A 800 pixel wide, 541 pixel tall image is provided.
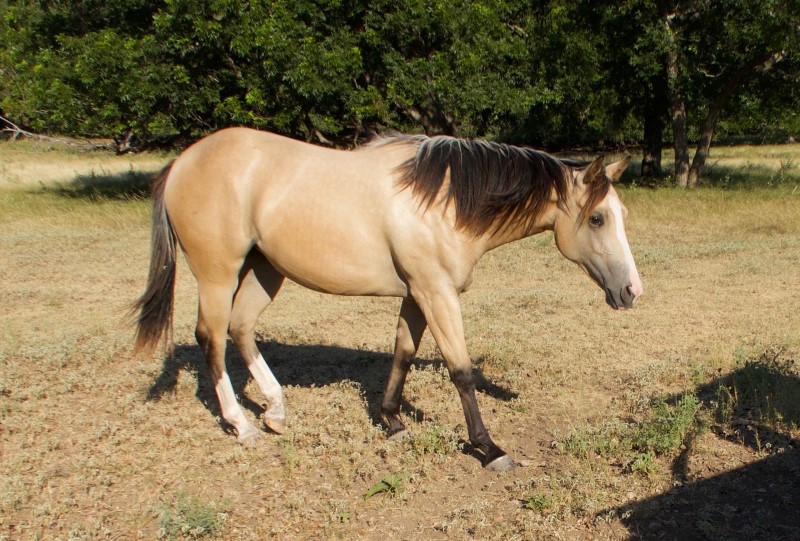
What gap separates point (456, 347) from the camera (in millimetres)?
4281

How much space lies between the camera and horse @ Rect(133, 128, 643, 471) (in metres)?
4.22

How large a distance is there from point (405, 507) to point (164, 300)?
2230 mm

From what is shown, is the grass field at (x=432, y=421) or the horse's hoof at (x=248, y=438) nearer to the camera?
the grass field at (x=432, y=421)

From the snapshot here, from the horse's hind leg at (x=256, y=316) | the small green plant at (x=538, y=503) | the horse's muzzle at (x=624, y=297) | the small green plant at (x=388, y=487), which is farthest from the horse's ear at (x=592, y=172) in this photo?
the horse's hind leg at (x=256, y=316)

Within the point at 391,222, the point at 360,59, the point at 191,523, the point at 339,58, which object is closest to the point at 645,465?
the point at 391,222

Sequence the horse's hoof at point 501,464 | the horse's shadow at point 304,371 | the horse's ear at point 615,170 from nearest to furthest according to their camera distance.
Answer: the horse's ear at point 615,170
the horse's hoof at point 501,464
the horse's shadow at point 304,371

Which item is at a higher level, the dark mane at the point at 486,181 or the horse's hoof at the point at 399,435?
the dark mane at the point at 486,181

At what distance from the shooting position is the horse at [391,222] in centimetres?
422

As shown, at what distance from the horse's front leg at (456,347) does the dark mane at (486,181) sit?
A: 1.46 ft

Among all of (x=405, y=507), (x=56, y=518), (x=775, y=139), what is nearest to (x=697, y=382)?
(x=405, y=507)

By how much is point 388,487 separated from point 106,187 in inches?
698

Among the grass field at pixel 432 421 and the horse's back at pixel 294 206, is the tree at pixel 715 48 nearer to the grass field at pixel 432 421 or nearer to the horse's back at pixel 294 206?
the grass field at pixel 432 421

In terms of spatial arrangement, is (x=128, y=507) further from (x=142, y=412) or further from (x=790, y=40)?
(x=790, y=40)

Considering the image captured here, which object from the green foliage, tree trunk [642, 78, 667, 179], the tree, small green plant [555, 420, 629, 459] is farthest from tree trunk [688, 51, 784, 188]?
small green plant [555, 420, 629, 459]
